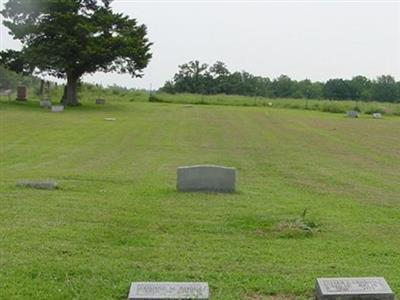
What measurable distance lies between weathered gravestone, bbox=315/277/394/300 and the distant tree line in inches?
3028

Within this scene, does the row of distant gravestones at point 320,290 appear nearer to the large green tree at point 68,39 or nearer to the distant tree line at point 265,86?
the large green tree at point 68,39

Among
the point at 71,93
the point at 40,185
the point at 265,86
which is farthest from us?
the point at 265,86

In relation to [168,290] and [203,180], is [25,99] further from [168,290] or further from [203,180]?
[168,290]

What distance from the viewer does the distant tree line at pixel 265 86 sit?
8200 centimetres

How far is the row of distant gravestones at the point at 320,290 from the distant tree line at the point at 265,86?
76.9 m

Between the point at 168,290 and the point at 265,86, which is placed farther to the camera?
the point at 265,86

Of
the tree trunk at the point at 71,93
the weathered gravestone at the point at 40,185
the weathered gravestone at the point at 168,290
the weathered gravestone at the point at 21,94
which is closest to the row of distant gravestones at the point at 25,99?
the weathered gravestone at the point at 21,94

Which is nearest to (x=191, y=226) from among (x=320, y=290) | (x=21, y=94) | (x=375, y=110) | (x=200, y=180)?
(x=200, y=180)

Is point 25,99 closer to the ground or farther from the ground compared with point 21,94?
closer to the ground

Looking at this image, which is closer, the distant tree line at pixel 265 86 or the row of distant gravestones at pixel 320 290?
the row of distant gravestones at pixel 320 290

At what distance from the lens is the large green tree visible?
3609 centimetres

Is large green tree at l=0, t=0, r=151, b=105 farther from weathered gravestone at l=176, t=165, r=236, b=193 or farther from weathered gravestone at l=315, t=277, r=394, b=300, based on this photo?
weathered gravestone at l=315, t=277, r=394, b=300

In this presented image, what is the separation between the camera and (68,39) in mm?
35750

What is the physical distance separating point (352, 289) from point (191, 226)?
2730 millimetres
